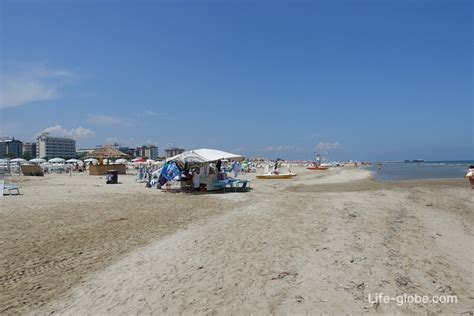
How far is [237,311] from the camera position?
4.43 meters

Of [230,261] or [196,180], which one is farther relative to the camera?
[196,180]

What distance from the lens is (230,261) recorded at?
624 cm

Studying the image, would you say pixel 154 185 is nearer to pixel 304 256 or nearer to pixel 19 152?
pixel 304 256

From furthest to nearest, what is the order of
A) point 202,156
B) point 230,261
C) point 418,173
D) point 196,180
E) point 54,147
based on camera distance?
point 54,147 → point 418,173 → point 196,180 → point 202,156 → point 230,261

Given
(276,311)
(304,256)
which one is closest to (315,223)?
(304,256)

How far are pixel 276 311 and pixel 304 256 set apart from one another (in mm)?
2106

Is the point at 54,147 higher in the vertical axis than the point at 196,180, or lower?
higher

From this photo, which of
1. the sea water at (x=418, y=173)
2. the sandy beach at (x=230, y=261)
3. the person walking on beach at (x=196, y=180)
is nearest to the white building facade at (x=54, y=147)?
the sea water at (x=418, y=173)

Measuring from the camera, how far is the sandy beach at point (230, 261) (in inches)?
185

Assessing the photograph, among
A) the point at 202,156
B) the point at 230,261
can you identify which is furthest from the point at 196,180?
the point at 230,261

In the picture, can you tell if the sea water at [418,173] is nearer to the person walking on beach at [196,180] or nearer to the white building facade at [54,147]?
the person walking on beach at [196,180]

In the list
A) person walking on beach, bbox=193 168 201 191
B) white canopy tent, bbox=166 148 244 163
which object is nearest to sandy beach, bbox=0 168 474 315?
white canopy tent, bbox=166 148 244 163

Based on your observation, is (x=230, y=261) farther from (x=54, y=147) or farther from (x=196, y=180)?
(x=54, y=147)

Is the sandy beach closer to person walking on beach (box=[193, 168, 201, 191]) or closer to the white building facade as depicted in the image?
person walking on beach (box=[193, 168, 201, 191])
